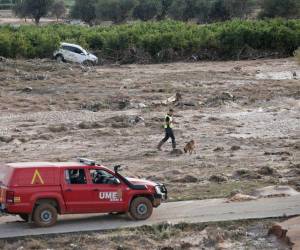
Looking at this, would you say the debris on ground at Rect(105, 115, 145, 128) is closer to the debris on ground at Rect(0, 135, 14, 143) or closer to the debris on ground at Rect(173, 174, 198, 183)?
the debris on ground at Rect(0, 135, 14, 143)

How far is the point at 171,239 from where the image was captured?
659 inches

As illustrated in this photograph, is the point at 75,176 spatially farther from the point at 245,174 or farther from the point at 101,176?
the point at 245,174

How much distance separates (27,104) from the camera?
39719 millimetres

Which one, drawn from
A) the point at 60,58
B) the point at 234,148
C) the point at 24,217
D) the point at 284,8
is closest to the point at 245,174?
the point at 234,148

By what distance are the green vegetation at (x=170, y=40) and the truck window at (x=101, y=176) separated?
44196mm

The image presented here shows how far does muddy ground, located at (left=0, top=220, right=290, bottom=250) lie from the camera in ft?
52.7

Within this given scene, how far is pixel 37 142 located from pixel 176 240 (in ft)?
48.7

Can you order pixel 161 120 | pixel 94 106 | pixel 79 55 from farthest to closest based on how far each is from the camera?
pixel 79 55
pixel 94 106
pixel 161 120

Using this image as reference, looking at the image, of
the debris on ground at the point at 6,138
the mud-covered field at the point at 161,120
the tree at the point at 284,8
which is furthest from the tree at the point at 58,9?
the debris on ground at the point at 6,138

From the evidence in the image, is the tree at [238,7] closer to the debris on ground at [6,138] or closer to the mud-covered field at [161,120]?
the mud-covered field at [161,120]

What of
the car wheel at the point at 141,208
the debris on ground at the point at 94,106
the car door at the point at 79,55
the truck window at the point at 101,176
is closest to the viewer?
the truck window at the point at 101,176

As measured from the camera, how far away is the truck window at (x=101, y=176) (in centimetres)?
1764

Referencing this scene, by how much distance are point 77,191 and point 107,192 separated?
73cm

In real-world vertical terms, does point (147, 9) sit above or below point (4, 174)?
above
